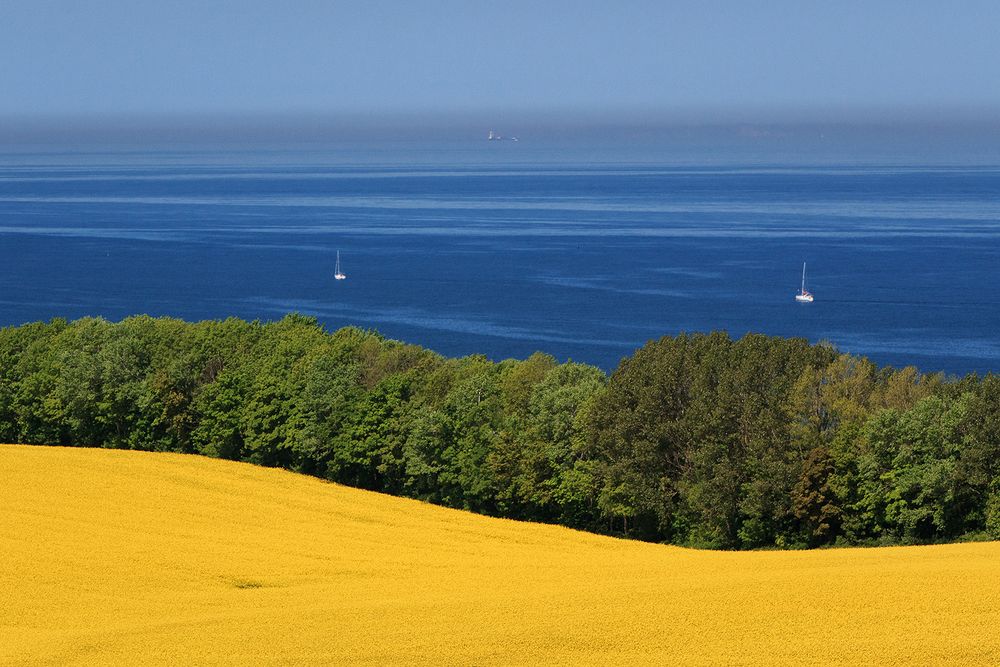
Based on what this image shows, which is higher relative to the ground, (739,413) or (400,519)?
(739,413)

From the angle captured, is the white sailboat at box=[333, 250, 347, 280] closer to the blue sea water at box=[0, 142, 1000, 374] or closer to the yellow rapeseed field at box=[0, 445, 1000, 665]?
the blue sea water at box=[0, 142, 1000, 374]

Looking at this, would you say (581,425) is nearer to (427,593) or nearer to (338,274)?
(427,593)

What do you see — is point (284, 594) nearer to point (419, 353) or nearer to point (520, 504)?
point (520, 504)

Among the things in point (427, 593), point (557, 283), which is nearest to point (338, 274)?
point (557, 283)

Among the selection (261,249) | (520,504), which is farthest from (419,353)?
(261,249)

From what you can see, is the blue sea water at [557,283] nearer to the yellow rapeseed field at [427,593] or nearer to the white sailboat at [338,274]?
the white sailboat at [338,274]

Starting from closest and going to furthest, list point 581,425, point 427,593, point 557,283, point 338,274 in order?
1. point 427,593
2. point 581,425
3. point 557,283
4. point 338,274
